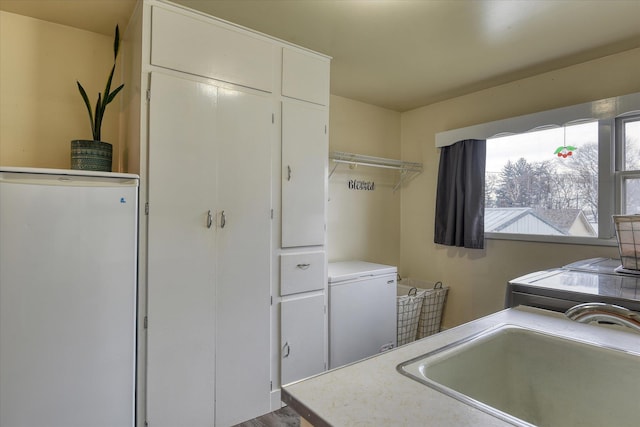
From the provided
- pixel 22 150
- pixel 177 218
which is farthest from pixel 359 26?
pixel 22 150

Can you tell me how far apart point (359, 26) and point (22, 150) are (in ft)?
7.05

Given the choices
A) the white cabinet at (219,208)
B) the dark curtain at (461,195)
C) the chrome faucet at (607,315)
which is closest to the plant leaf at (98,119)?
the white cabinet at (219,208)

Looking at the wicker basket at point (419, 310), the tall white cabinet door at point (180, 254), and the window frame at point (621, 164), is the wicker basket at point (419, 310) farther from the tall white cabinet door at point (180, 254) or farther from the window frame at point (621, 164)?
the tall white cabinet door at point (180, 254)

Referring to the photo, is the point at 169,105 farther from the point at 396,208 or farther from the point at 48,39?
the point at 396,208

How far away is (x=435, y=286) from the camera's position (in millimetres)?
3467

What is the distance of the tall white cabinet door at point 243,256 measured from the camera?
6.77 feet

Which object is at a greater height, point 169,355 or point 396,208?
point 396,208

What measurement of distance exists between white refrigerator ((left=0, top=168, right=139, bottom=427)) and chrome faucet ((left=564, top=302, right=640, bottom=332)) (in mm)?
1807

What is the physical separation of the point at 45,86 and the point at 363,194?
2.63 m

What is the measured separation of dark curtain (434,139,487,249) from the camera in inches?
126

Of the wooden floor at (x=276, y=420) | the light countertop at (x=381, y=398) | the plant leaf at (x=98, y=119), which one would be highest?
the plant leaf at (x=98, y=119)

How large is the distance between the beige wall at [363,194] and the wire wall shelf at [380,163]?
0.31 ft

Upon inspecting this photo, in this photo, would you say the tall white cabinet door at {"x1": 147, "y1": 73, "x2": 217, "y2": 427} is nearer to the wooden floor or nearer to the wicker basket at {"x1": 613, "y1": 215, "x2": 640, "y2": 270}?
the wooden floor

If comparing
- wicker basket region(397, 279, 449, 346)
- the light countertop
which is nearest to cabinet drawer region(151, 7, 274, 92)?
the light countertop
